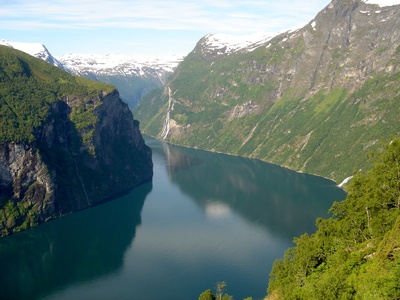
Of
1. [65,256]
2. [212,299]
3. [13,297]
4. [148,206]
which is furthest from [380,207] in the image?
[148,206]

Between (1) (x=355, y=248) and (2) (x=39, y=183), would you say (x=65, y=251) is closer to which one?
(2) (x=39, y=183)

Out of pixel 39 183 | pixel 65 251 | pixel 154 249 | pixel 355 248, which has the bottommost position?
pixel 65 251

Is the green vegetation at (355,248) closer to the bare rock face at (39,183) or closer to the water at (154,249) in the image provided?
the water at (154,249)

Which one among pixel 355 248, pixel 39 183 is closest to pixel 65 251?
pixel 39 183

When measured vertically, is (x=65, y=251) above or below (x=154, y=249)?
below

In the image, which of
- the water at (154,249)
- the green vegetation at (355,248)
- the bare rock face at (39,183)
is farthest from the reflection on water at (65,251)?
the green vegetation at (355,248)

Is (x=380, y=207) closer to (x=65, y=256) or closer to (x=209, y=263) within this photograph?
(x=209, y=263)

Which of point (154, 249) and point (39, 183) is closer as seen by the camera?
point (154, 249)
